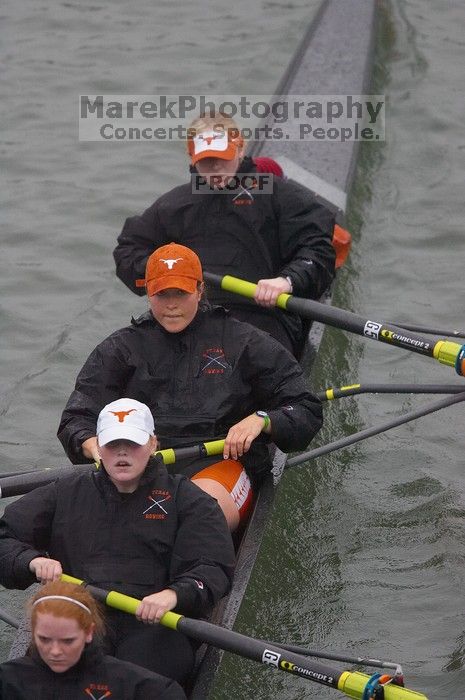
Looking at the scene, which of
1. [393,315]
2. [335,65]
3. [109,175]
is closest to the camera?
[393,315]

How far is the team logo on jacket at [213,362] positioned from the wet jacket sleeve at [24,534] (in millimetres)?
1010

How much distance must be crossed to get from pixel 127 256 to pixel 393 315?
104 inches

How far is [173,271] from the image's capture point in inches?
205

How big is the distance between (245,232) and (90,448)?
1.86 metres

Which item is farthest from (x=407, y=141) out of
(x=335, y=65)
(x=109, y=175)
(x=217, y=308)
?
(x=217, y=308)

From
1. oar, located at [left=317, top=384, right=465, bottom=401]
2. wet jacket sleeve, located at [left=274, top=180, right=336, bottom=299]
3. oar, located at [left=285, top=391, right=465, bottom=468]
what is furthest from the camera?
wet jacket sleeve, located at [left=274, top=180, right=336, bottom=299]

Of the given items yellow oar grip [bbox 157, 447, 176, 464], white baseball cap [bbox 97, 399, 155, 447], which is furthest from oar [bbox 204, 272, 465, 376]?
white baseball cap [bbox 97, 399, 155, 447]

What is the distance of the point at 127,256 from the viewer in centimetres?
662

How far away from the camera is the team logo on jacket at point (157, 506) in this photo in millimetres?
4438

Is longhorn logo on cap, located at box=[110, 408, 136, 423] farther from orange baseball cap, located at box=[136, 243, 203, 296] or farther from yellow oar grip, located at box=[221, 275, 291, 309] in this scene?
yellow oar grip, located at box=[221, 275, 291, 309]

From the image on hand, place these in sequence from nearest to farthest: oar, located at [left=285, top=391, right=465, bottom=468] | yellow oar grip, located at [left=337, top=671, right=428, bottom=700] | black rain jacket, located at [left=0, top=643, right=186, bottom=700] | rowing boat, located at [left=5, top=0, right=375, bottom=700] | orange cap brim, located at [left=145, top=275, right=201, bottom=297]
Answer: black rain jacket, located at [left=0, top=643, right=186, bottom=700], yellow oar grip, located at [left=337, top=671, right=428, bottom=700], rowing boat, located at [left=5, top=0, right=375, bottom=700], orange cap brim, located at [left=145, top=275, right=201, bottom=297], oar, located at [left=285, top=391, right=465, bottom=468]

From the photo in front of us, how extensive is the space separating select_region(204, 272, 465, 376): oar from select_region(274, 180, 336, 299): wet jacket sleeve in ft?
1.12

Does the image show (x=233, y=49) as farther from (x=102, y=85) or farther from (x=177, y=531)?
(x=177, y=531)

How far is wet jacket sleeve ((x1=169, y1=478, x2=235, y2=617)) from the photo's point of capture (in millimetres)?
4301
